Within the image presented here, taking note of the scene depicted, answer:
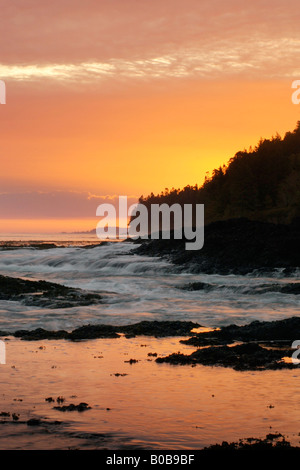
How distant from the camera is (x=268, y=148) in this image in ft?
446

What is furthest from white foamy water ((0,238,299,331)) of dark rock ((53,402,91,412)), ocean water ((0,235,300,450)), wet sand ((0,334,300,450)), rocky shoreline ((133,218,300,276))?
dark rock ((53,402,91,412))

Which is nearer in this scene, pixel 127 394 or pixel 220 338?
pixel 127 394

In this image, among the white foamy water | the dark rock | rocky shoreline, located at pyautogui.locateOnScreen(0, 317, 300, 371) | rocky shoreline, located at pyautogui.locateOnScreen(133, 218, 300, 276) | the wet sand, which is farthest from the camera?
rocky shoreline, located at pyautogui.locateOnScreen(133, 218, 300, 276)

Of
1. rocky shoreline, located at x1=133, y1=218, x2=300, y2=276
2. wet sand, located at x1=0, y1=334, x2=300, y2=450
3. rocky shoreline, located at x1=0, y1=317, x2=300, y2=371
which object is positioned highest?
rocky shoreline, located at x1=133, y1=218, x2=300, y2=276

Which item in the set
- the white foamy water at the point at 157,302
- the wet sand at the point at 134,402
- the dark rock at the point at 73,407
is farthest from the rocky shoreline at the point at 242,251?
the dark rock at the point at 73,407

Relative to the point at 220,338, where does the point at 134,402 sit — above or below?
below

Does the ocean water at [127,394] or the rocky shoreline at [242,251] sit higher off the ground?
the rocky shoreline at [242,251]

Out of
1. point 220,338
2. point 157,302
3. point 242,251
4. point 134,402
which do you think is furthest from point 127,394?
point 242,251

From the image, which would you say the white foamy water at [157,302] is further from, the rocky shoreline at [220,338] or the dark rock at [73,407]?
the dark rock at [73,407]

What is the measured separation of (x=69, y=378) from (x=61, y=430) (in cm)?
414

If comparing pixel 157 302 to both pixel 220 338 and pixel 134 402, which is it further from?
pixel 134 402

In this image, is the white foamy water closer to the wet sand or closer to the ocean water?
the ocean water

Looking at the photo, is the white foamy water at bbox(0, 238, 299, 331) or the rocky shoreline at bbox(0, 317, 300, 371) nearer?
the rocky shoreline at bbox(0, 317, 300, 371)
